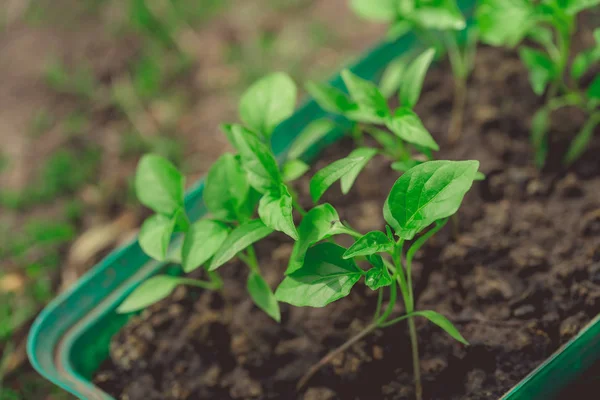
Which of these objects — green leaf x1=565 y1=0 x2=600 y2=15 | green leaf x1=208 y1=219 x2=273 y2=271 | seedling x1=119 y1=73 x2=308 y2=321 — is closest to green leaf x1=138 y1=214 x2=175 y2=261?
seedling x1=119 y1=73 x2=308 y2=321

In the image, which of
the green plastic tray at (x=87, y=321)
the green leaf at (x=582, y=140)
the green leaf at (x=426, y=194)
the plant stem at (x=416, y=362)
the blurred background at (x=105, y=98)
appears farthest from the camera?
the blurred background at (x=105, y=98)

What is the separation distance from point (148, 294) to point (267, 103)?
45cm

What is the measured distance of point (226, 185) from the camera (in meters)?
1.11

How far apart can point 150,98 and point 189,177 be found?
0.41m

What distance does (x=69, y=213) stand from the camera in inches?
75.3

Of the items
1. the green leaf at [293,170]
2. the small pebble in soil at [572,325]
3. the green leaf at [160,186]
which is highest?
the green leaf at [160,186]

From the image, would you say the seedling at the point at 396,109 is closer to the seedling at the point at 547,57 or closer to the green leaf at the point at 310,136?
the green leaf at the point at 310,136

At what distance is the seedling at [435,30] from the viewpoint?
1312 mm

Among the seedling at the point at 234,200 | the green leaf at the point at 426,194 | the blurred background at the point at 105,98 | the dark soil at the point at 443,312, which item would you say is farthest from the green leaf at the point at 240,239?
the blurred background at the point at 105,98

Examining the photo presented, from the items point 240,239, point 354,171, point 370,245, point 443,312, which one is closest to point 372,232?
point 370,245

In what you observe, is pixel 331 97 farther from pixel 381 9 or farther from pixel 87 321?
pixel 87 321

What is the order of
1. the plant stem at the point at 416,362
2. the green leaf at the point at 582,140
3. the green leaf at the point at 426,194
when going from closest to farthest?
1. the green leaf at the point at 426,194
2. the plant stem at the point at 416,362
3. the green leaf at the point at 582,140

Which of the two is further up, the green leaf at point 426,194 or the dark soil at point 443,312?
the green leaf at point 426,194

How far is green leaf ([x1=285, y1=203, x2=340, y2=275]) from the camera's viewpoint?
0.97 meters
